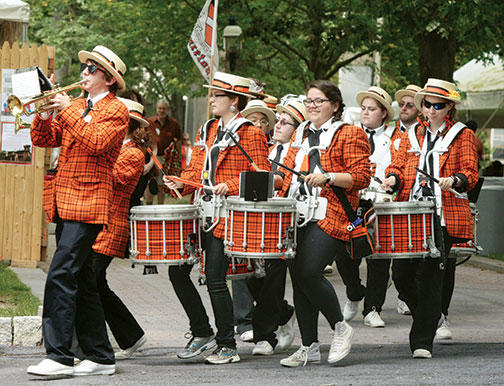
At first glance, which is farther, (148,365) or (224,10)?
(224,10)

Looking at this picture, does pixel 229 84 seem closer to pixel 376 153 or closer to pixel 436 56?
pixel 376 153

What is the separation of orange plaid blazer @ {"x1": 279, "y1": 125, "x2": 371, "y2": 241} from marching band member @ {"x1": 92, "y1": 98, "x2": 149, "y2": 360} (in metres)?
1.37

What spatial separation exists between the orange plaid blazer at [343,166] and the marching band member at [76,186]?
4.88 feet

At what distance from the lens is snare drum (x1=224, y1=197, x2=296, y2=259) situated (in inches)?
284

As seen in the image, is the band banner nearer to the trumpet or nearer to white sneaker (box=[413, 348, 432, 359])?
white sneaker (box=[413, 348, 432, 359])

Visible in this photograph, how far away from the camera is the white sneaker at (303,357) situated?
25.3ft

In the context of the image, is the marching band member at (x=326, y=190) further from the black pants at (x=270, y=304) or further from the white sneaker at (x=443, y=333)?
the white sneaker at (x=443, y=333)

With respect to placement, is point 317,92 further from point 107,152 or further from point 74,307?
point 74,307

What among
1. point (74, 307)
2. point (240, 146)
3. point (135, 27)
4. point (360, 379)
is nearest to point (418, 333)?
point (360, 379)

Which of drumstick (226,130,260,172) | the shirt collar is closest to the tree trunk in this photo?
drumstick (226,130,260,172)

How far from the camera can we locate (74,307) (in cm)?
702

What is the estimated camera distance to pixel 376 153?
33.5ft

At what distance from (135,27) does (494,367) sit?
20034 millimetres

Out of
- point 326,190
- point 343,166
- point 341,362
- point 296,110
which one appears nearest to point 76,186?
point 326,190
